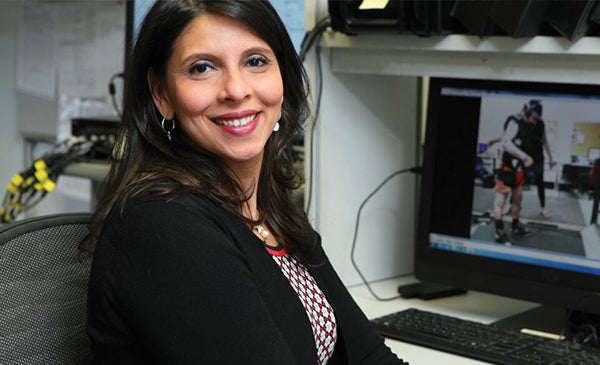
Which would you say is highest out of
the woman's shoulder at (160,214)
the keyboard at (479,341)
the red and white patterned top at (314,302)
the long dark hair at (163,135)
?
the long dark hair at (163,135)

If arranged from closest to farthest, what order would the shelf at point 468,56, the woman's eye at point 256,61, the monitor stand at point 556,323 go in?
1. the woman's eye at point 256,61
2. the shelf at point 468,56
3. the monitor stand at point 556,323

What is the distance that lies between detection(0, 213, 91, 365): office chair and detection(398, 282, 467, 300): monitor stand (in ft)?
2.64

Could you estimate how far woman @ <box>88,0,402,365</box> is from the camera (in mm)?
1004

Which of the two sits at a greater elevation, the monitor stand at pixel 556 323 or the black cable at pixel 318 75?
the black cable at pixel 318 75

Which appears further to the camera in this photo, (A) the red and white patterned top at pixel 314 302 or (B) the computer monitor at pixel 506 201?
(B) the computer monitor at pixel 506 201

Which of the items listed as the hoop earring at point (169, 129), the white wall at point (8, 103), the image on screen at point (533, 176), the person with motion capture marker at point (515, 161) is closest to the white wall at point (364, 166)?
the image on screen at point (533, 176)

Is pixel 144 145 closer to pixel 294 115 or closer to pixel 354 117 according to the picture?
pixel 294 115

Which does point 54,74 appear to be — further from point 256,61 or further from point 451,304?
point 256,61

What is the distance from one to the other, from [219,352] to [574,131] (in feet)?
2.78

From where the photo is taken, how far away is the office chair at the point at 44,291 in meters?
1.11

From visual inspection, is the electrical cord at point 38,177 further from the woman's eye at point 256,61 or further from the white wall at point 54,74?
the woman's eye at point 256,61

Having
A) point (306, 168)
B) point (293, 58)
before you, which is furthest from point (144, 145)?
point (306, 168)

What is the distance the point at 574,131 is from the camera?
1562mm

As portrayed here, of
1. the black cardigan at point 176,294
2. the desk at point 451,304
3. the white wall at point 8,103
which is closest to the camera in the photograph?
the black cardigan at point 176,294
